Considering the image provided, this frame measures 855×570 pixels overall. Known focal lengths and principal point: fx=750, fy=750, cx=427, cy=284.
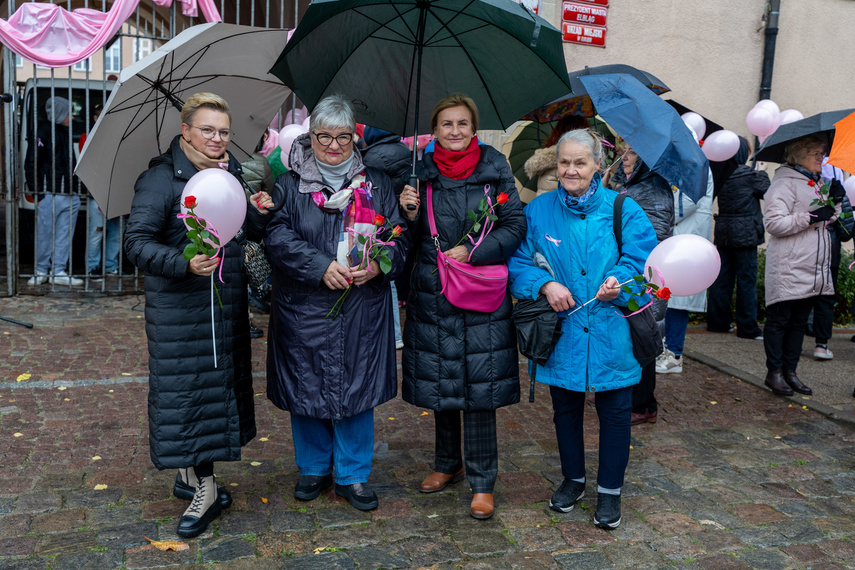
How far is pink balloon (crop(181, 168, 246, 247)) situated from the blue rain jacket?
1386 millimetres

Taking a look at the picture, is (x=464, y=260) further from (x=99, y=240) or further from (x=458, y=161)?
(x=99, y=240)

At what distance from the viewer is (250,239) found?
3.58 m

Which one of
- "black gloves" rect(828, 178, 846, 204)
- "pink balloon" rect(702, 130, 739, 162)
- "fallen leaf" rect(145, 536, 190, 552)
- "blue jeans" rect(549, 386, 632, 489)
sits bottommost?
"fallen leaf" rect(145, 536, 190, 552)

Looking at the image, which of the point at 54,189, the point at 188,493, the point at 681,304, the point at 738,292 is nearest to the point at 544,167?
the point at 681,304

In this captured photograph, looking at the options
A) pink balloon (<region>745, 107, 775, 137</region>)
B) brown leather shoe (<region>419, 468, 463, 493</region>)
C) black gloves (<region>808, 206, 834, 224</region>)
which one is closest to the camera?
brown leather shoe (<region>419, 468, 463, 493</region>)

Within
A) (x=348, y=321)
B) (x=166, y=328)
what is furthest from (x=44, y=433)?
(x=348, y=321)

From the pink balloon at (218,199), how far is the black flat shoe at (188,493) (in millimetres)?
1323

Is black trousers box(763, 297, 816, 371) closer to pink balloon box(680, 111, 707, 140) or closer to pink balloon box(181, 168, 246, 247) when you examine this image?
pink balloon box(680, 111, 707, 140)

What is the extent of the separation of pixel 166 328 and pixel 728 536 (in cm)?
283

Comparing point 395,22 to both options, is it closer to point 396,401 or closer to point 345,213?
point 345,213

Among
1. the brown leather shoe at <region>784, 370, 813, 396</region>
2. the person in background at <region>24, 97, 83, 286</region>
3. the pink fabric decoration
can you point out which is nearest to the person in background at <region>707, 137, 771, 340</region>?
the brown leather shoe at <region>784, 370, 813, 396</region>

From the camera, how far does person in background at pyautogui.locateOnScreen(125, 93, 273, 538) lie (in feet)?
10.7

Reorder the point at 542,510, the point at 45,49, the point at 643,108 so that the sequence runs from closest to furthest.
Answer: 1. the point at 542,510
2. the point at 643,108
3. the point at 45,49

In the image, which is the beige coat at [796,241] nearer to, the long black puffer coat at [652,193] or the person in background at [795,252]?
the person in background at [795,252]
